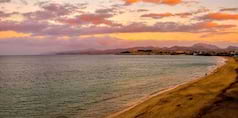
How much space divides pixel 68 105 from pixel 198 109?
1853cm

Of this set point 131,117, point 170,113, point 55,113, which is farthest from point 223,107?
point 55,113

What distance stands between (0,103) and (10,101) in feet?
5.04

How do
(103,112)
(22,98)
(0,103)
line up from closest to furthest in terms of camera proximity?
(103,112) < (0,103) < (22,98)

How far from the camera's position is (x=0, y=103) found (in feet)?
127

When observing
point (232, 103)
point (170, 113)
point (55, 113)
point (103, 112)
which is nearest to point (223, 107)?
point (232, 103)

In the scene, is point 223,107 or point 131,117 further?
point 131,117

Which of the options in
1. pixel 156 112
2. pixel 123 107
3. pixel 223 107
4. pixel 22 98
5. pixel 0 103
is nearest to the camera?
pixel 223 107

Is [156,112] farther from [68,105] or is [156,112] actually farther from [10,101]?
[10,101]

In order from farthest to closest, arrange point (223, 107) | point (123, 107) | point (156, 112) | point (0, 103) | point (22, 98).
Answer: point (22, 98)
point (0, 103)
point (123, 107)
point (156, 112)
point (223, 107)

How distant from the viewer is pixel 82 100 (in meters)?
39.9

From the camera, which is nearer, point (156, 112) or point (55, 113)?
point (156, 112)

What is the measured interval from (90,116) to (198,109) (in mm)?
11840

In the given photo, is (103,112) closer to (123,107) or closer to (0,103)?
(123,107)

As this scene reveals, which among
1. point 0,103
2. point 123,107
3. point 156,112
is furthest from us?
point 0,103
